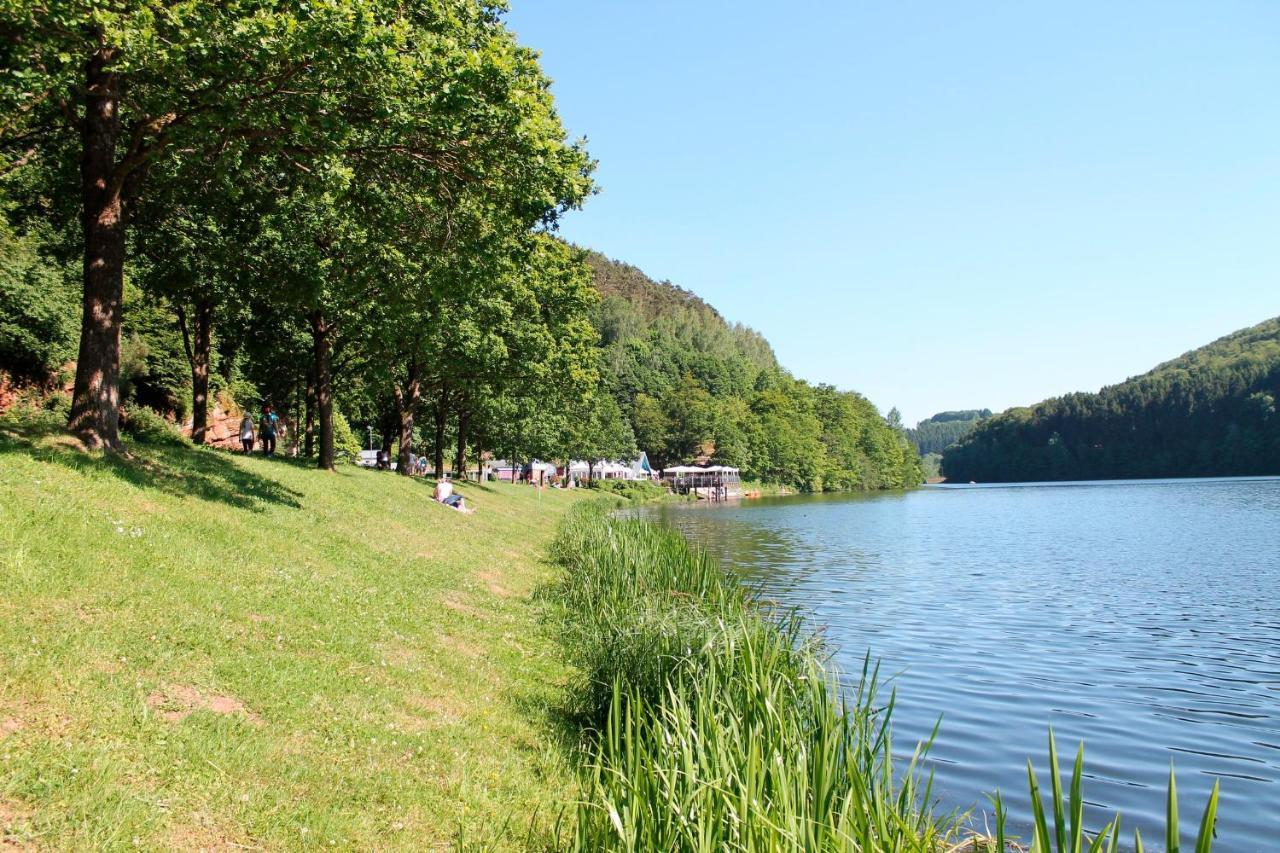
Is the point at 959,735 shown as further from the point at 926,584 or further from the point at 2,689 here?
the point at 926,584

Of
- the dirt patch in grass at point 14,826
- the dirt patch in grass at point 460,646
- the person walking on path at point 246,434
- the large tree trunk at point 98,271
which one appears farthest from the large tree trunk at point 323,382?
the dirt patch in grass at point 14,826

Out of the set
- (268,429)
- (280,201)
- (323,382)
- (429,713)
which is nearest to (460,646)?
(429,713)

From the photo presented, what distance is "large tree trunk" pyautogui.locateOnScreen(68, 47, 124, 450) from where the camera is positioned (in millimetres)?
13641

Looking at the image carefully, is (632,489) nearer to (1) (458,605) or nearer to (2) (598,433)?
(2) (598,433)

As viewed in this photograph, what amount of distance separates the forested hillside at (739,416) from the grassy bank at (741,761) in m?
98.3

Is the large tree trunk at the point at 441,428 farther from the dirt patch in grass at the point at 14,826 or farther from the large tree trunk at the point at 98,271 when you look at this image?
the dirt patch in grass at the point at 14,826

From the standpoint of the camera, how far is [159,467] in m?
14.7

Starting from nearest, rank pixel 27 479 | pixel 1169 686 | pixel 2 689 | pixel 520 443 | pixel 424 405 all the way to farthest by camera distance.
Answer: pixel 2 689, pixel 27 479, pixel 1169 686, pixel 424 405, pixel 520 443

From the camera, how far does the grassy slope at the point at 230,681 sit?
217 inches

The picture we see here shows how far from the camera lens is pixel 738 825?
482 centimetres

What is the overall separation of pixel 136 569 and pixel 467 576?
795cm

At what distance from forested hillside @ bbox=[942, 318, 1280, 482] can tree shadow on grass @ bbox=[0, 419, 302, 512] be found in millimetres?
162862

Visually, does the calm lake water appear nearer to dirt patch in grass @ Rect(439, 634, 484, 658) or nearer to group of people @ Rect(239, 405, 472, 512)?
dirt patch in grass @ Rect(439, 634, 484, 658)

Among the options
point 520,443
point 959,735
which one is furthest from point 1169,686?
point 520,443
